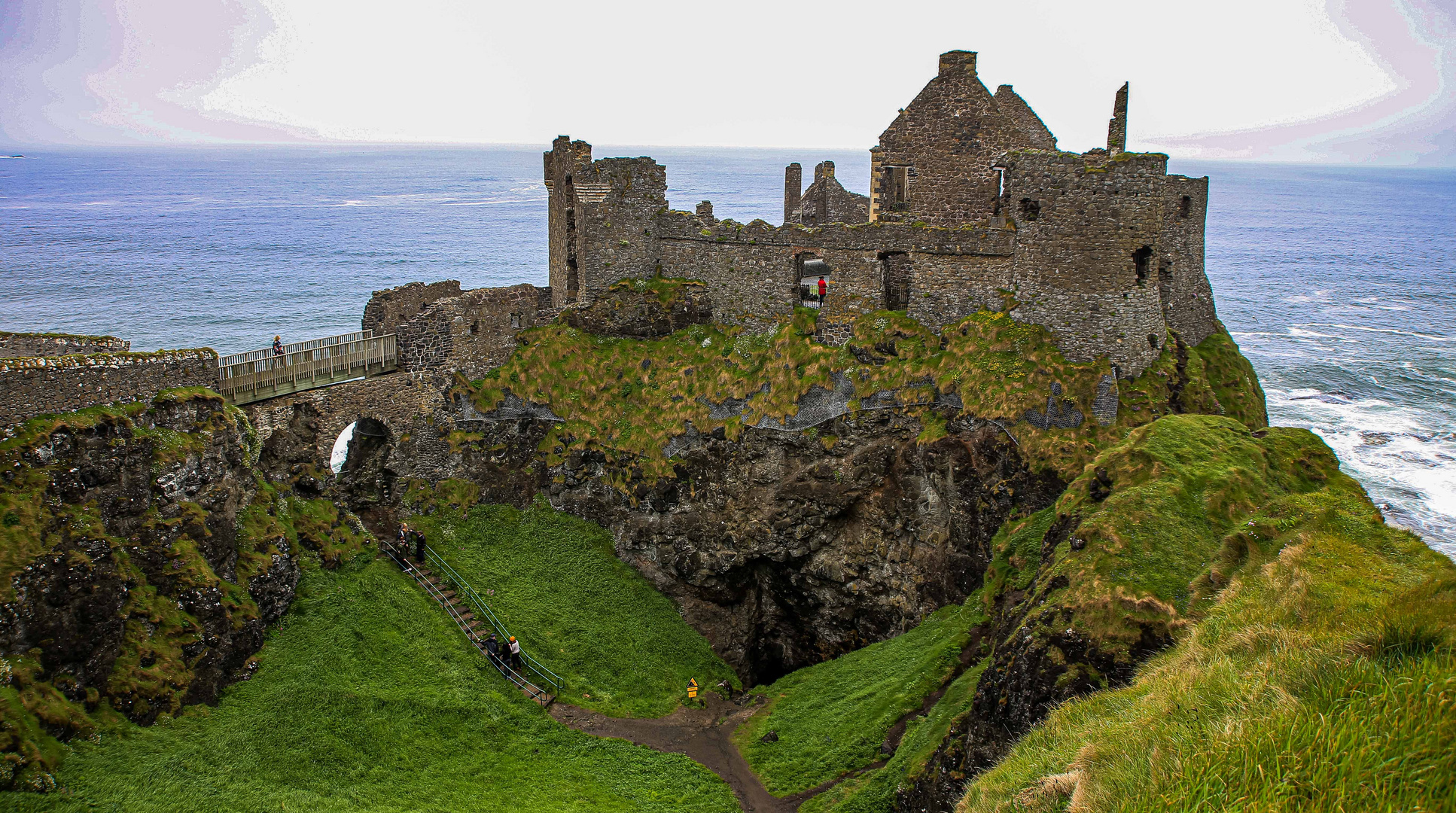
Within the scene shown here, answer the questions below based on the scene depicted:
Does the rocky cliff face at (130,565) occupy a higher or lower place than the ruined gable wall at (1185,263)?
lower

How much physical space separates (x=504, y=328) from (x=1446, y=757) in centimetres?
3254

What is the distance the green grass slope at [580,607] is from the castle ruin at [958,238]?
9.55 metres

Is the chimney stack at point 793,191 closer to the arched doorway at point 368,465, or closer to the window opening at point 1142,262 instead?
the window opening at point 1142,262

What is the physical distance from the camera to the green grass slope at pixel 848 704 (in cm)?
2370

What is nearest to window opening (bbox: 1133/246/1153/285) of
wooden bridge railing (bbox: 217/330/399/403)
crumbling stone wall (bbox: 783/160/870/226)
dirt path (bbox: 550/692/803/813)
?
crumbling stone wall (bbox: 783/160/870/226)

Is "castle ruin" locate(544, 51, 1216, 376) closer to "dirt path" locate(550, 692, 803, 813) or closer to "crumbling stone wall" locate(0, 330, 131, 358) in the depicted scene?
"dirt path" locate(550, 692, 803, 813)

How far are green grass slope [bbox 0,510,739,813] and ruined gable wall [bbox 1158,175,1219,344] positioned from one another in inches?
837

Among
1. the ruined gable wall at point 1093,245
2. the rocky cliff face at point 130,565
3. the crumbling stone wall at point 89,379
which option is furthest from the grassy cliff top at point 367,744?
the ruined gable wall at point 1093,245

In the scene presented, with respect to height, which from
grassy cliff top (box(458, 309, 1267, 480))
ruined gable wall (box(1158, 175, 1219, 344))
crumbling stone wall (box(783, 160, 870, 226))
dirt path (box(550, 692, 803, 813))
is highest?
crumbling stone wall (box(783, 160, 870, 226))

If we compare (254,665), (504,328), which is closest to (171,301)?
(504,328)

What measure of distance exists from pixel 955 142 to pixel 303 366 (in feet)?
78.4

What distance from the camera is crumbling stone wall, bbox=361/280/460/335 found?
109 ft

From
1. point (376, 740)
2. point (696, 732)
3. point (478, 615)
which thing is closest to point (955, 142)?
point (696, 732)

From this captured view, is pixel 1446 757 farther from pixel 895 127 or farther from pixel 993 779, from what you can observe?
pixel 895 127
